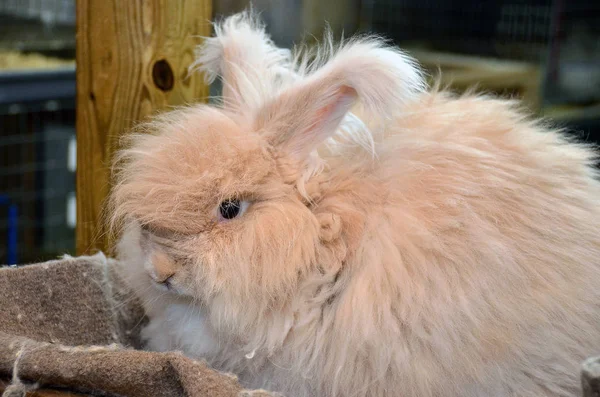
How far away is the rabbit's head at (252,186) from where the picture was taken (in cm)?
99

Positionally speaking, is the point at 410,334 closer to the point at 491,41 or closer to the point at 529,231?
the point at 529,231

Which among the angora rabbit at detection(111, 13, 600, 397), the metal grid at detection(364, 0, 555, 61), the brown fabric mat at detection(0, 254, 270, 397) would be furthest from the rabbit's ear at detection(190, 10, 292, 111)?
the metal grid at detection(364, 0, 555, 61)

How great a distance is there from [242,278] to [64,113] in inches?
73.0

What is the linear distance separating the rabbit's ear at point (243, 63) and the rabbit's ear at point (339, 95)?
70 mm

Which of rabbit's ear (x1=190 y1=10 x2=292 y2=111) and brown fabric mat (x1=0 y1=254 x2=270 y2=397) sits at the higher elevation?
rabbit's ear (x1=190 y1=10 x2=292 y2=111)

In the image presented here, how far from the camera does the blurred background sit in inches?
97.8

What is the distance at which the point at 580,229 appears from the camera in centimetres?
103

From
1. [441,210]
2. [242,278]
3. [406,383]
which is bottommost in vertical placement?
[406,383]

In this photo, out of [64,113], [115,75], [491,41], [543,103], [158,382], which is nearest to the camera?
[158,382]

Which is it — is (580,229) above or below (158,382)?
above

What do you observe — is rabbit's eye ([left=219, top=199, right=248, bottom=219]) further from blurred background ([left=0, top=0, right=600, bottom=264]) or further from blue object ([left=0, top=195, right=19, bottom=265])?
blue object ([left=0, top=195, right=19, bottom=265])

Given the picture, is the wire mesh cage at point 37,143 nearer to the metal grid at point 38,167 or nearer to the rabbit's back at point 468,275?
the metal grid at point 38,167

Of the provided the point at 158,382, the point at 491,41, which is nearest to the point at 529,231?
the point at 158,382

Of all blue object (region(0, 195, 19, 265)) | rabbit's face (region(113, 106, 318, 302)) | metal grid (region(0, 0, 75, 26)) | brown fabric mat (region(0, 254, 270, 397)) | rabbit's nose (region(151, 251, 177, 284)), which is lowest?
blue object (region(0, 195, 19, 265))
